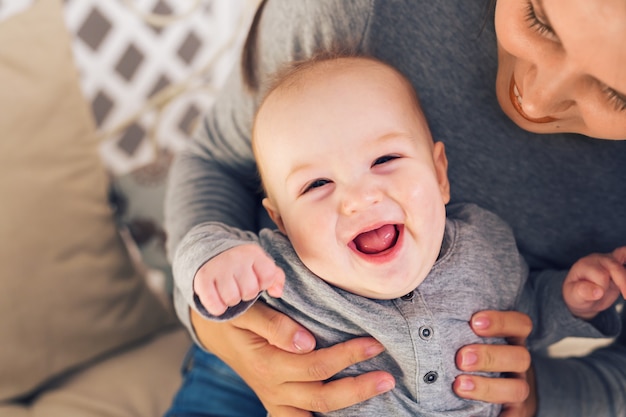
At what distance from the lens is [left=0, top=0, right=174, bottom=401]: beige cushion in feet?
3.92

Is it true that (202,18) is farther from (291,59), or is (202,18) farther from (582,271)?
(582,271)

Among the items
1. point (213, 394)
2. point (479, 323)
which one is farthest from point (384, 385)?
point (213, 394)

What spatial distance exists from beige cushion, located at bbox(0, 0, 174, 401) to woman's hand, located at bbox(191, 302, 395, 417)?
47 cm

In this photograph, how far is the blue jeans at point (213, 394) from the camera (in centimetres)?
110

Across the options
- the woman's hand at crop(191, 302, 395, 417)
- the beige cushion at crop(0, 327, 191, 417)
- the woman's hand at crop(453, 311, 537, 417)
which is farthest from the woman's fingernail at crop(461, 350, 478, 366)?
the beige cushion at crop(0, 327, 191, 417)

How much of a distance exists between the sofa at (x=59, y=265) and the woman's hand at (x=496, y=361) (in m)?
0.67

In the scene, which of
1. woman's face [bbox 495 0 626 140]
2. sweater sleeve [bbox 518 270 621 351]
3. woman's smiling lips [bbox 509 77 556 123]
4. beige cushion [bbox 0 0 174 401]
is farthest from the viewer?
beige cushion [bbox 0 0 174 401]

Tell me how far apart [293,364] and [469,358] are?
25 cm

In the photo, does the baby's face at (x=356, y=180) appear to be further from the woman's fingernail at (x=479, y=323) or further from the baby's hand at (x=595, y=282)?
the baby's hand at (x=595, y=282)

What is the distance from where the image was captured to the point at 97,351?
1.35 meters

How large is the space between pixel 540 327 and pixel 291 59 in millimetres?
615

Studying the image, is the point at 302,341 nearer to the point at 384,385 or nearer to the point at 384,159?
the point at 384,385

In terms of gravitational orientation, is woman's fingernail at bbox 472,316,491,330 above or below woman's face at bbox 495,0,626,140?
below

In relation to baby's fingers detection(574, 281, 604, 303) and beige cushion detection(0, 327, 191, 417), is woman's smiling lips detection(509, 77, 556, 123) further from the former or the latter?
beige cushion detection(0, 327, 191, 417)
